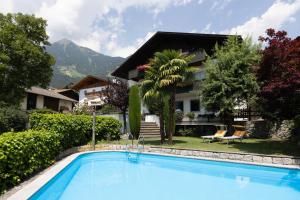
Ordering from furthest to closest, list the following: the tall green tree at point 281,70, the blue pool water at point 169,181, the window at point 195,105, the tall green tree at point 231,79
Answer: the window at point 195,105 → the tall green tree at point 231,79 → the tall green tree at point 281,70 → the blue pool water at point 169,181

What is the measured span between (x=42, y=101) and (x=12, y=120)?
26252 mm

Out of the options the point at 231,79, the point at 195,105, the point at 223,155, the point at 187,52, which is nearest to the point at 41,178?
the point at 223,155

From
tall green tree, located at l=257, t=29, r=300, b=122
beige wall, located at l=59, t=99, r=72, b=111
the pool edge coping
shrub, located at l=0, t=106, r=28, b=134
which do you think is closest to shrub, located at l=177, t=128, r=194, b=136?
the pool edge coping

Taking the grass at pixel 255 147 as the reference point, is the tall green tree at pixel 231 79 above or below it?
above

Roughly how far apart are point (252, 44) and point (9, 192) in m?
17.9

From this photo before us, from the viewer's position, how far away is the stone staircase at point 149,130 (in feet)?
73.7

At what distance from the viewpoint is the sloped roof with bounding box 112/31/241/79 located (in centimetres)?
2544

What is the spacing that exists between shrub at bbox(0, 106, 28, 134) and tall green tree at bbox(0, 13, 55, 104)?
7.56m

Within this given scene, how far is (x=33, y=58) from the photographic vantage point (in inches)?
1005

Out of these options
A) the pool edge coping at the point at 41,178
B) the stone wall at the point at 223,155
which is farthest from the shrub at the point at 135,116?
the pool edge coping at the point at 41,178

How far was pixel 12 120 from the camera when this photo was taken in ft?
58.0

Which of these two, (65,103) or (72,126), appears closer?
(72,126)

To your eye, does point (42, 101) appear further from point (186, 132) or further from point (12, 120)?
point (186, 132)

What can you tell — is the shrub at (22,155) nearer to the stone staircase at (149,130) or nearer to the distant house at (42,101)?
the stone staircase at (149,130)
